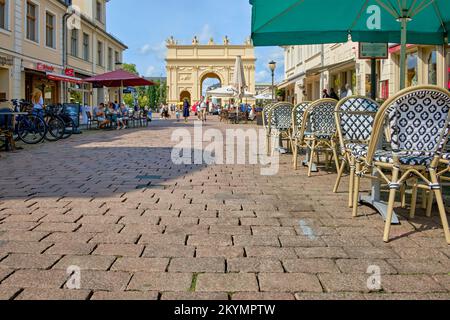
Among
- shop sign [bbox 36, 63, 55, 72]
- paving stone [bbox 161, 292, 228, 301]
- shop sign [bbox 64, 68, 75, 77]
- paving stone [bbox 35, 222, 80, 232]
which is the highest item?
shop sign [bbox 64, 68, 75, 77]

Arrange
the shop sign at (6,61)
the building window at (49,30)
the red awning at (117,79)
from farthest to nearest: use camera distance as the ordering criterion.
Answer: the building window at (49,30)
the red awning at (117,79)
the shop sign at (6,61)

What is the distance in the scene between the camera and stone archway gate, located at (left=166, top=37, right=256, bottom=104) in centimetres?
6762

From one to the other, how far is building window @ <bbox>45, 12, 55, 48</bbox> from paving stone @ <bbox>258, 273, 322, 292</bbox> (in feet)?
71.8

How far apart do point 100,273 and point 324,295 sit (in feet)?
3.71

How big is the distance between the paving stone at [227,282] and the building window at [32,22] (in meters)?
19.9

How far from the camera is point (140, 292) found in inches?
80.4

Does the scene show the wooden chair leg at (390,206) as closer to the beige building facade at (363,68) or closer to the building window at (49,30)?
the beige building facade at (363,68)

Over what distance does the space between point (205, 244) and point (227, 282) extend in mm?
630

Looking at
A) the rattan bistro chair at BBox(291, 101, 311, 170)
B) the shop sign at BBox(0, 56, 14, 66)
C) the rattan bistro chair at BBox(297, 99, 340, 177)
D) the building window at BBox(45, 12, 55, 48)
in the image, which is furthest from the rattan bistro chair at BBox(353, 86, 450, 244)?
the building window at BBox(45, 12, 55, 48)

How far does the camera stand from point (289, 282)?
2172 mm

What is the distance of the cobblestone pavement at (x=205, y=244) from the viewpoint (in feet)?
6.92

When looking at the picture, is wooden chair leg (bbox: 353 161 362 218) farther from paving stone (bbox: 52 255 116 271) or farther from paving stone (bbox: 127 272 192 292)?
paving stone (bbox: 52 255 116 271)

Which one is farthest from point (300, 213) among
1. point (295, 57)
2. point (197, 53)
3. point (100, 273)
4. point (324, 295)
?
point (197, 53)

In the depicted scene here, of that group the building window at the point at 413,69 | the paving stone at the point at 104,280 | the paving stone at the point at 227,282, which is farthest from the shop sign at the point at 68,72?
the paving stone at the point at 227,282
